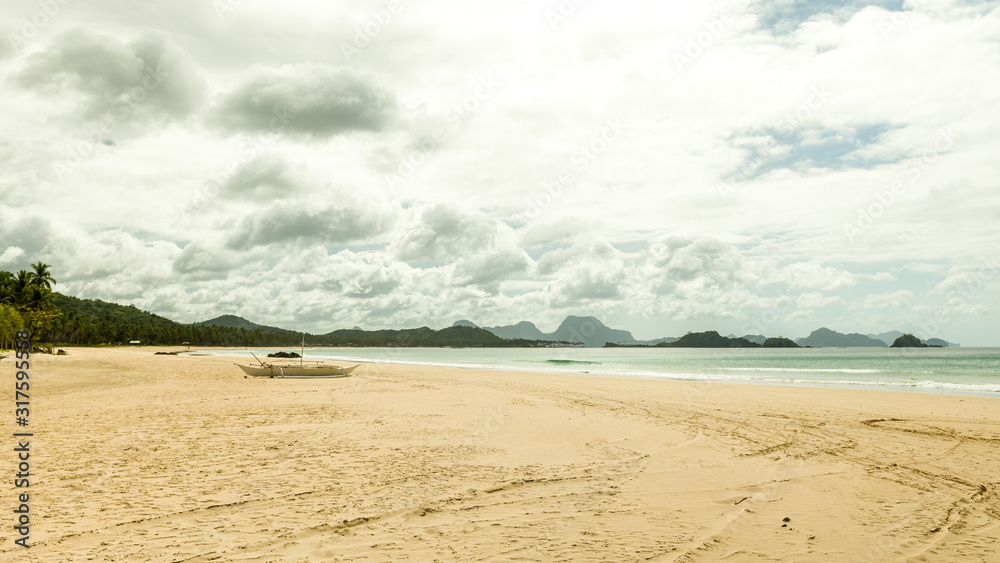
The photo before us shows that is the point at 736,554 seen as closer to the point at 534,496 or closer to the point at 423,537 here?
the point at 534,496

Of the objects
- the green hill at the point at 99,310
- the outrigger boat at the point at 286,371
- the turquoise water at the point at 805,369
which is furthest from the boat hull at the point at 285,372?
the green hill at the point at 99,310

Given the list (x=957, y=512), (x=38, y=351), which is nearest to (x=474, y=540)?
(x=957, y=512)

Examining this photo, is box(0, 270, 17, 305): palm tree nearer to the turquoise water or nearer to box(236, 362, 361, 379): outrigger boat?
the turquoise water

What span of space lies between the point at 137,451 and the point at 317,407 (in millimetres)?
7424

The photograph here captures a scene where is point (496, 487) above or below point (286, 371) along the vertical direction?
above

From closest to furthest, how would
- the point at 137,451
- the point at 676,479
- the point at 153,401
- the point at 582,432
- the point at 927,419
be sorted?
the point at 676,479 → the point at 137,451 → the point at 582,432 → the point at 927,419 → the point at 153,401

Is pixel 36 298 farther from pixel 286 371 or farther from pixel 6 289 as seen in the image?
pixel 286 371

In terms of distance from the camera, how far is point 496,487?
26.7 feet

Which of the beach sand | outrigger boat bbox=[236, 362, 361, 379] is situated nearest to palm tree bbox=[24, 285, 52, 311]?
outrigger boat bbox=[236, 362, 361, 379]

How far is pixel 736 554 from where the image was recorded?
5867 millimetres

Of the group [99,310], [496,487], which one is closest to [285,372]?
[496,487]

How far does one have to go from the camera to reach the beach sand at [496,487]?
5.90 metres

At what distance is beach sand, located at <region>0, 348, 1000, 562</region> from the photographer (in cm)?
590

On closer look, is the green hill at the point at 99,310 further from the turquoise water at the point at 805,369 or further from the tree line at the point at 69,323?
the turquoise water at the point at 805,369
